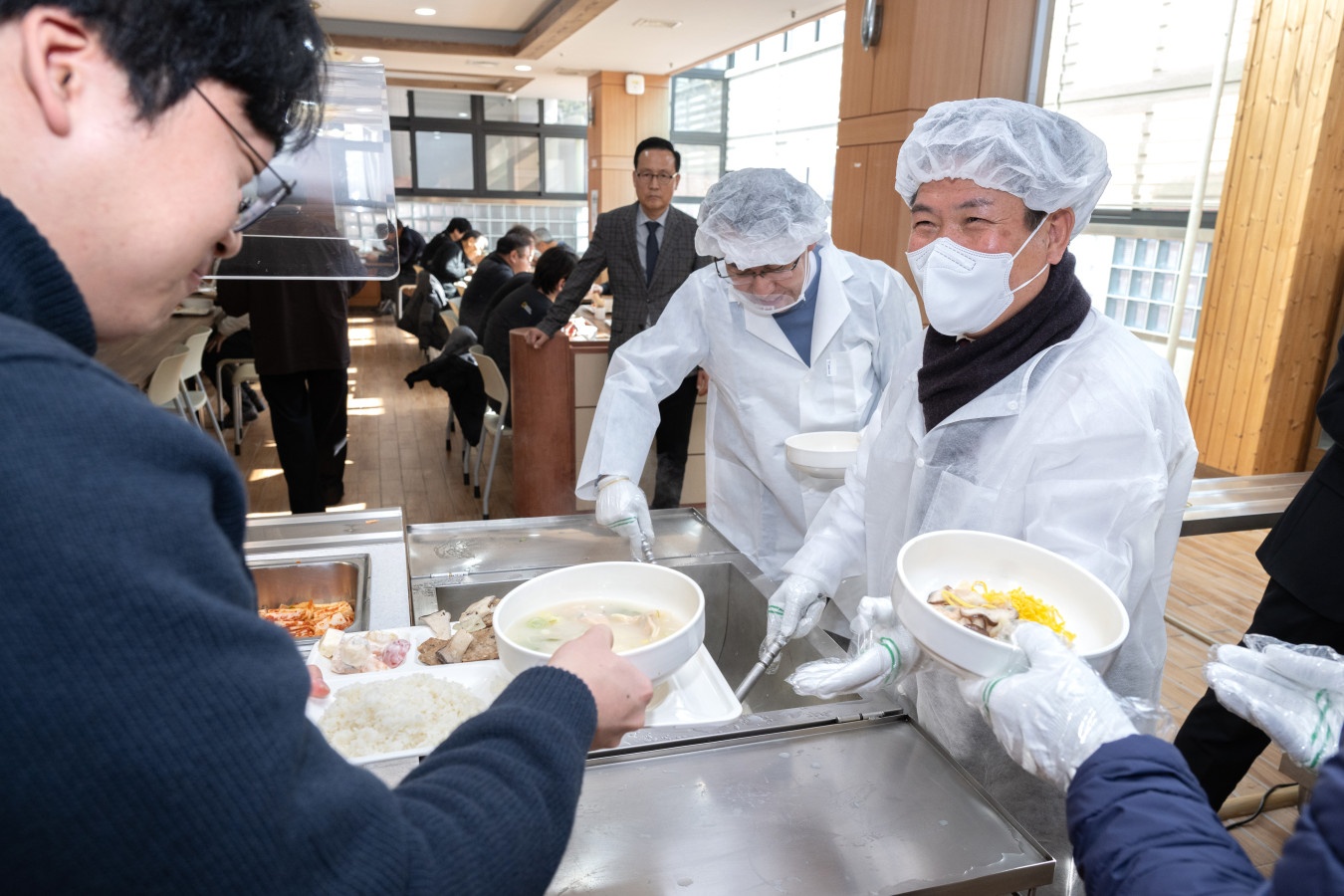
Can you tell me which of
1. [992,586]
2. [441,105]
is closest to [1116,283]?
[992,586]

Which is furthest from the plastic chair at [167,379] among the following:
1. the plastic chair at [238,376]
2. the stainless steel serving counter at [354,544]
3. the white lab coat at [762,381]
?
the white lab coat at [762,381]

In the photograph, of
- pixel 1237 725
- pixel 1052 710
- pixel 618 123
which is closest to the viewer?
pixel 1052 710

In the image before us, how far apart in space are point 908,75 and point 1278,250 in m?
2.68

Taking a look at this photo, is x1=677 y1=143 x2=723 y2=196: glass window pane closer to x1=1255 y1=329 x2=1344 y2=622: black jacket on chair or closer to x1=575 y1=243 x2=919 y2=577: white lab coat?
x1=575 y1=243 x2=919 y2=577: white lab coat

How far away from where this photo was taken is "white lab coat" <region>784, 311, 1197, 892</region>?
43.5 inches

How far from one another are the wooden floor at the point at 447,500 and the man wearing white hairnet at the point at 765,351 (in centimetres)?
120

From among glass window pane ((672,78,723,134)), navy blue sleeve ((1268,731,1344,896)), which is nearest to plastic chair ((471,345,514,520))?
navy blue sleeve ((1268,731,1344,896))

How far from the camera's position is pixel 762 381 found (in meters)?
2.02

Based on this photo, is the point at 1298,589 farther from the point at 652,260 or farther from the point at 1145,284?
the point at 1145,284

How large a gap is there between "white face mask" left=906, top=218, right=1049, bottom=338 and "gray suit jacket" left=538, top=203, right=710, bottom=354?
9.06 ft

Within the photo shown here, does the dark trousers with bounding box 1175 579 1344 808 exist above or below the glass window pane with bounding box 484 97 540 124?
below

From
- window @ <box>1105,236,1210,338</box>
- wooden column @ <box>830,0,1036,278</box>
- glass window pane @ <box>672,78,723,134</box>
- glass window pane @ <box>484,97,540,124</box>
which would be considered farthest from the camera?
glass window pane @ <box>484,97,540,124</box>

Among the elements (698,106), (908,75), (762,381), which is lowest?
(762,381)

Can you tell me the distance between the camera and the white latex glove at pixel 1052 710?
2.50 feet
